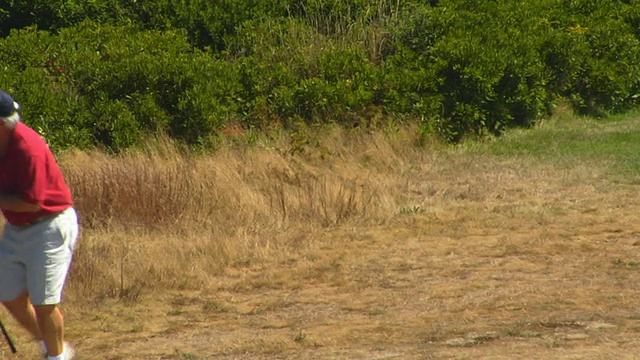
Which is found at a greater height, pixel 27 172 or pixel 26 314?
pixel 27 172

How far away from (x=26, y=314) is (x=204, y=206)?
390cm

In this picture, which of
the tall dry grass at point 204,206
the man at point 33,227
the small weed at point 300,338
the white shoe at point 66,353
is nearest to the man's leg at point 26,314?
the man at point 33,227

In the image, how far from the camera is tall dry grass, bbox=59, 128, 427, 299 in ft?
29.3

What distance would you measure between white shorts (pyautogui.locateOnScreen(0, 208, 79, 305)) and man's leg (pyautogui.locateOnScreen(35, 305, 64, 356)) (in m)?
0.08

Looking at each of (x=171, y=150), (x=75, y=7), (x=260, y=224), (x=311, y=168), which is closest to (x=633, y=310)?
(x=260, y=224)

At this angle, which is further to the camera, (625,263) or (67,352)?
(625,263)

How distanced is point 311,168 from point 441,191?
140 cm

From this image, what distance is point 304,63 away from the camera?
568 inches

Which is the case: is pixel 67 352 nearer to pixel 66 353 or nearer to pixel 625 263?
pixel 66 353

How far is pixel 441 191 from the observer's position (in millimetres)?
11703

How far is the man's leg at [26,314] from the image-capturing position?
6523 mm

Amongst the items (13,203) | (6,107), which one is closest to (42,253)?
(13,203)

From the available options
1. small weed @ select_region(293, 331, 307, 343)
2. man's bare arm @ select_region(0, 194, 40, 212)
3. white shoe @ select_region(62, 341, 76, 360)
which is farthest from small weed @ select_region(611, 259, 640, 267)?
man's bare arm @ select_region(0, 194, 40, 212)

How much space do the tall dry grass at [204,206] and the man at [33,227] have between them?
208 cm
